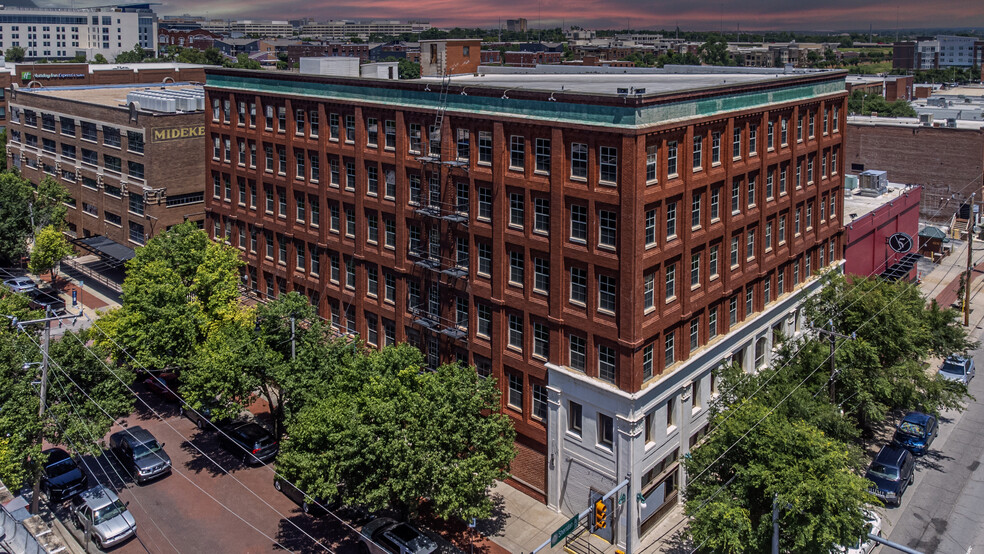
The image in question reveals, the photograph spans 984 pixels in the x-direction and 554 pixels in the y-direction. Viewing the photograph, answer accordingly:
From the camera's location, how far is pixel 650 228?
38.1 m

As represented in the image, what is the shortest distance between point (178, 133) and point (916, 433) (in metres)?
63.7

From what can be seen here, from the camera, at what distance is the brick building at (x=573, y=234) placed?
1506 inches

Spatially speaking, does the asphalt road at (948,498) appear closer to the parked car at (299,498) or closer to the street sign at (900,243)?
the street sign at (900,243)

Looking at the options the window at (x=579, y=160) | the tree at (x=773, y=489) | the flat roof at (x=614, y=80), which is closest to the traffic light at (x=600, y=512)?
the tree at (x=773, y=489)

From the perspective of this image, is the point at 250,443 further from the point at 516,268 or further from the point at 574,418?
the point at 574,418

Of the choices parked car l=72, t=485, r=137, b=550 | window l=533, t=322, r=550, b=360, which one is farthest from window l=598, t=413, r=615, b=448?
parked car l=72, t=485, r=137, b=550

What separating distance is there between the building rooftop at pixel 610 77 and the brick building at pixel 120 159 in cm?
2891

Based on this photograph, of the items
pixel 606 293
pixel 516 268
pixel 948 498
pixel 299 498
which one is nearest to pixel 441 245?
pixel 516 268

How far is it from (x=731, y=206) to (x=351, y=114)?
23433 millimetres

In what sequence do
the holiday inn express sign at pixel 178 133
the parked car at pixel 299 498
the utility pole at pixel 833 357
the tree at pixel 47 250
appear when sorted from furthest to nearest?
the tree at pixel 47 250, the holiday inn express sign at pixel 178 133, the parked car at pixel 299 498, the utility pole at pixel 833 357

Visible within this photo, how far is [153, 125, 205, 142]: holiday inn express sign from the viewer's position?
237 ft

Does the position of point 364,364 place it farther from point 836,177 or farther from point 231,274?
point 836,177

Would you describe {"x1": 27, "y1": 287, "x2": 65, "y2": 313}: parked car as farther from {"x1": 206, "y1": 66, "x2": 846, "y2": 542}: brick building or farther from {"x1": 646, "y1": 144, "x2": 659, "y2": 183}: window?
{"x1": 646, "y1": 144, "x2": 659, "y2": 183}: window

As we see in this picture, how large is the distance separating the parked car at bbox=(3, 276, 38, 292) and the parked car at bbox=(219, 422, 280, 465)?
3846 centimetres
